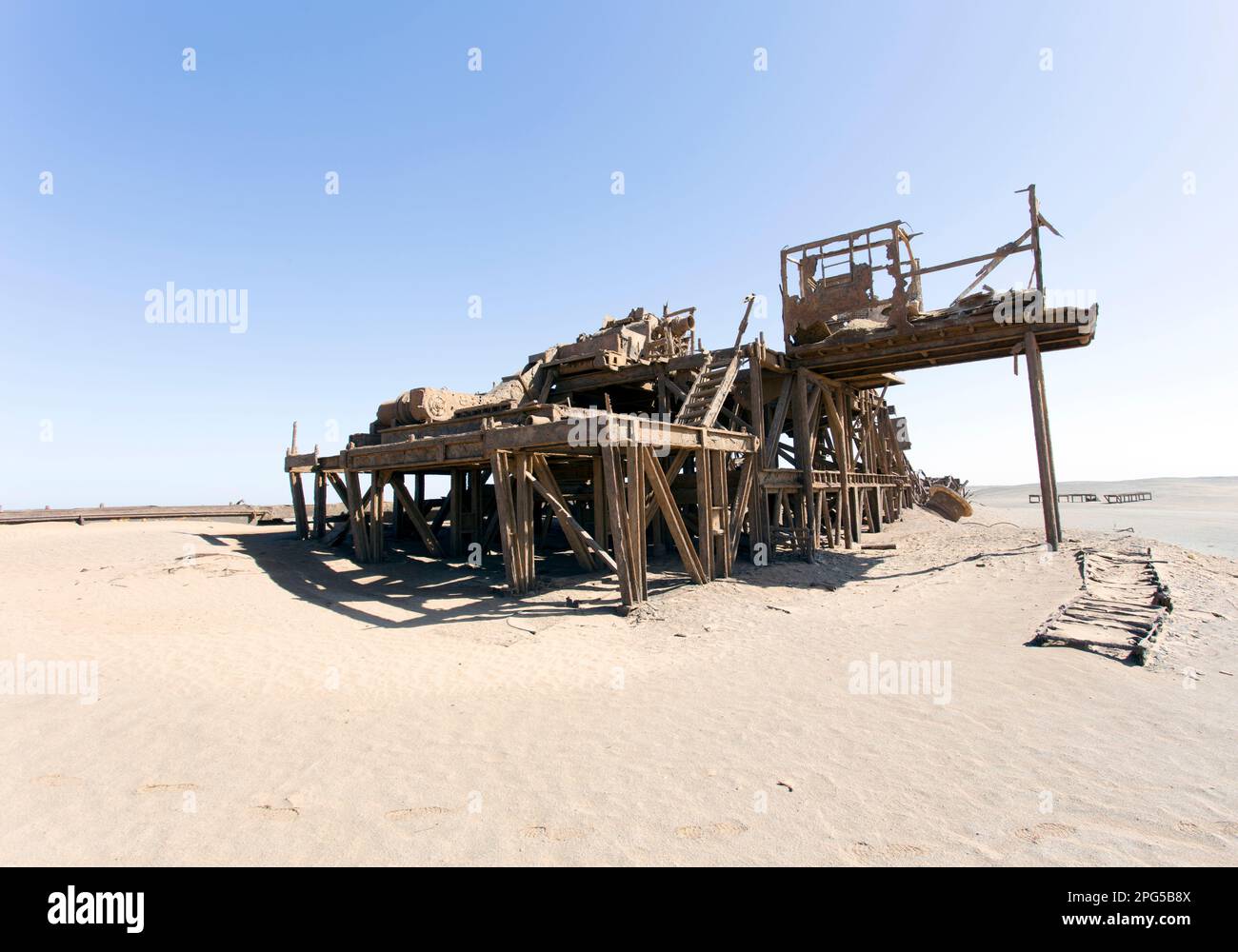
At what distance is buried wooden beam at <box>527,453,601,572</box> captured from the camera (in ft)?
40.8

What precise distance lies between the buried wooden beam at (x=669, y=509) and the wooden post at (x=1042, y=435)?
912 cm

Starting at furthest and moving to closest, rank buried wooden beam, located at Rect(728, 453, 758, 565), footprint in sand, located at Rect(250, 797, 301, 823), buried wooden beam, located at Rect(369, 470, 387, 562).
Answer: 1. buried wooden beam, located at Rect(369, 470, 387, 562)
2. buried wooden beam, located at Rect(728, 453, 758, 565)
3. footprint in sand, located at Rect(250, 797, 301, 823)

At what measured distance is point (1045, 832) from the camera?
4.08 meters

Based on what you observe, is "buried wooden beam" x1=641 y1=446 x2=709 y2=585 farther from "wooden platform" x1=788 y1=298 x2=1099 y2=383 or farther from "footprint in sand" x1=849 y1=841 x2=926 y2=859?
"footprint in sand" x1=849 y1=841 x2=926 y2=859

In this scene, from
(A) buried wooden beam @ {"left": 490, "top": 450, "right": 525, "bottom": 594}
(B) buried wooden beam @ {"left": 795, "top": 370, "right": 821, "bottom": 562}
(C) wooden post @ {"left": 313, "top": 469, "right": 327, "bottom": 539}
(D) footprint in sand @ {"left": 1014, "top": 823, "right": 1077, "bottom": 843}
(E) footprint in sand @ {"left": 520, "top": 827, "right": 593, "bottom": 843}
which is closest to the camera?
(D) footprint in sand @ {"left": 1014, "top": 823, "right": 1077, "bottom": 843}

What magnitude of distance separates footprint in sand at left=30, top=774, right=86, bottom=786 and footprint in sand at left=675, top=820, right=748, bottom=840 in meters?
4.73

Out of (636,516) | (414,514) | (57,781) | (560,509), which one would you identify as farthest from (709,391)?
(57,781)

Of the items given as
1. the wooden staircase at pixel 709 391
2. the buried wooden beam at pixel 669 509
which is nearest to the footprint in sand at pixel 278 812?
the buried wooden beam at pixel 669 509

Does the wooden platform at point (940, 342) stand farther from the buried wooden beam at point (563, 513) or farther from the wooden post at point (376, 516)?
the wooden post at point (376, 516)

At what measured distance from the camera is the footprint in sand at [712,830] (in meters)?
4.14

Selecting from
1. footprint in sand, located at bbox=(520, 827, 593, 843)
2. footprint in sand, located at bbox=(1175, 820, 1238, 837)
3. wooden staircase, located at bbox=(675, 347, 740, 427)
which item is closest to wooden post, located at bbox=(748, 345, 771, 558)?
wooden staircase, located at bbox=(675, 347, 740, 427)

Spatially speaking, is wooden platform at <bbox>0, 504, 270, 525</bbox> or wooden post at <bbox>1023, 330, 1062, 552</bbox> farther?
wooden platform at <bbox>0, 504, 270, 525</bbox>

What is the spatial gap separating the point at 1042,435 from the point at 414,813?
17.0 meters

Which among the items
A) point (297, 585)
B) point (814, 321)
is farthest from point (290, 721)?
point (814, 321)
